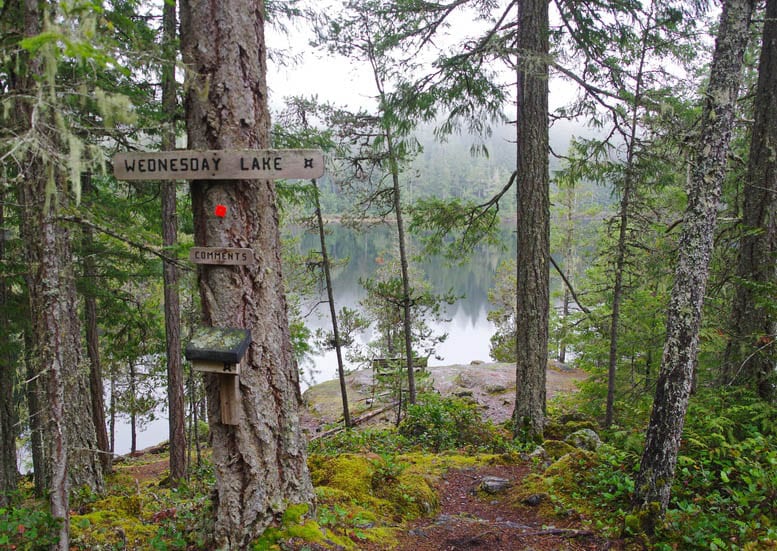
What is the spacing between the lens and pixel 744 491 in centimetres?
372

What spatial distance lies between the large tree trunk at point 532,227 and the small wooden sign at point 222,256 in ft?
14.9

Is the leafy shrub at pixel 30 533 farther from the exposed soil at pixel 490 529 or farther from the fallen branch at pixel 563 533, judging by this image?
the fallen branch at pixel 563 533

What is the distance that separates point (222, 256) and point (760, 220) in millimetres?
6048

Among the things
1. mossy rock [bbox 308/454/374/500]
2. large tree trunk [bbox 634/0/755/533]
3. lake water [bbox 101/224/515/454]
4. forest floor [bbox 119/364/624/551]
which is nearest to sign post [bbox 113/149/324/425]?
forest floor [bbox 119/364/624/551]

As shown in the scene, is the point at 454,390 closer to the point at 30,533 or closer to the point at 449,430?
the point at 449,430

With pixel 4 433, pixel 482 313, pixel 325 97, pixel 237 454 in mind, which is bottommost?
pixel 482 313

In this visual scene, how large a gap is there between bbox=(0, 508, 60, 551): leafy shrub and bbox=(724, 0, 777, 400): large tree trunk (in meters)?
6.61

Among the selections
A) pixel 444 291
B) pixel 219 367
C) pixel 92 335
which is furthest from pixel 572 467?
pixel 444 291

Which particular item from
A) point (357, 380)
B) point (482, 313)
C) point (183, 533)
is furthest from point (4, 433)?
point (482, 313)

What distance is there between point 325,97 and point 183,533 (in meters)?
9.35

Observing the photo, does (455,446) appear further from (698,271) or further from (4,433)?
(4,433)

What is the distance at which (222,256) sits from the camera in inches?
122

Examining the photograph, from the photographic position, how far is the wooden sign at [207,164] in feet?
9.82

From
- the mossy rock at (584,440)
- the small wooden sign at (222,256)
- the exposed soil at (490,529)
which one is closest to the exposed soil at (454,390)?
the mossy rock at (584,440)
